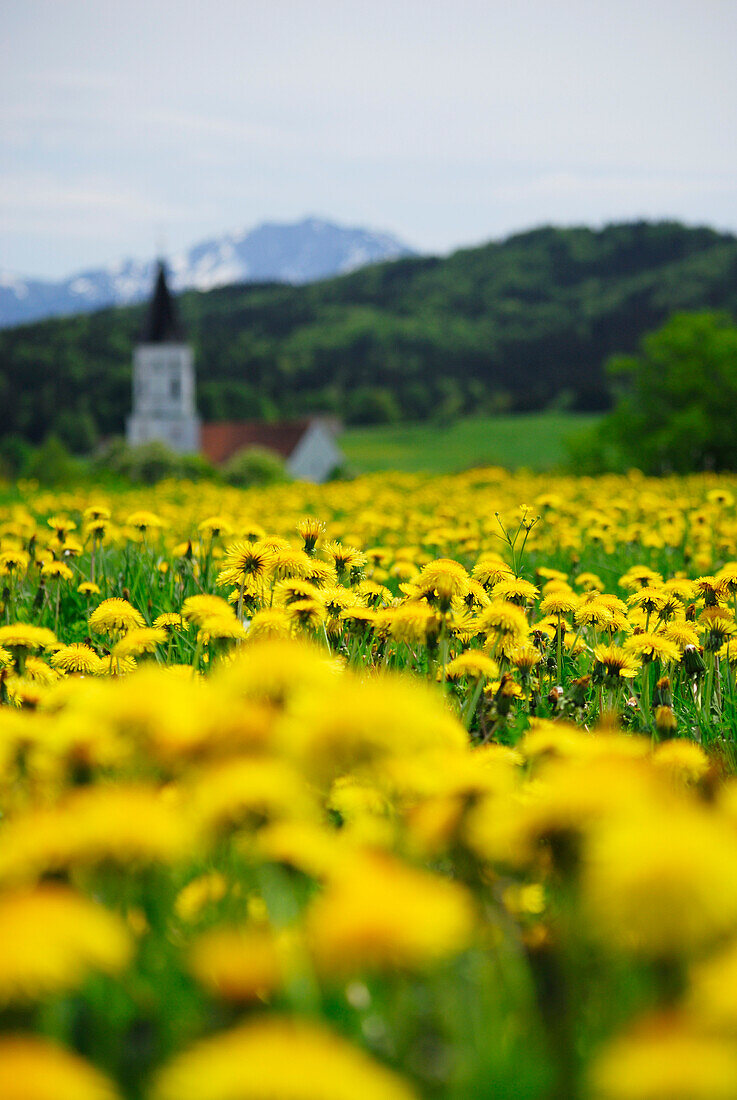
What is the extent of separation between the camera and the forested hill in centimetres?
9231

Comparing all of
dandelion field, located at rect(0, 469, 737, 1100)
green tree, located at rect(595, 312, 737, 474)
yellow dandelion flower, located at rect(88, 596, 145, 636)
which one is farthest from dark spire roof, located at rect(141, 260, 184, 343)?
dandelion field, located at rect(0, 469, 737, 1100)

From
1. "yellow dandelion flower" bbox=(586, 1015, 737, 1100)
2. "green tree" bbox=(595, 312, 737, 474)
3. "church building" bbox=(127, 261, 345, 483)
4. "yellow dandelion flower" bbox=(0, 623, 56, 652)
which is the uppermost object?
"church building" bbox=(127, 261, 345, 483)

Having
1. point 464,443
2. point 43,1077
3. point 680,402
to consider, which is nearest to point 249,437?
point 464,443

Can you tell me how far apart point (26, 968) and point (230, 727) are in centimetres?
38

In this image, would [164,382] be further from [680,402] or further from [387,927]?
[387,927]

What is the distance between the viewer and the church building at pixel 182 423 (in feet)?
235

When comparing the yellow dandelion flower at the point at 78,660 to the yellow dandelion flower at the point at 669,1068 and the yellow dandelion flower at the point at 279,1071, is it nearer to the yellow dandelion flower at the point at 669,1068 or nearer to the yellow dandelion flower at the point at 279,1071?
the yellow dandelion flower at the point at 279,1071

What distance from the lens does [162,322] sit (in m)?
72.4

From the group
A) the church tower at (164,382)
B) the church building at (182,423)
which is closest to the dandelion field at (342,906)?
the church building at (182,423)

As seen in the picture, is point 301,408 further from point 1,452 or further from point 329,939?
point 329,939

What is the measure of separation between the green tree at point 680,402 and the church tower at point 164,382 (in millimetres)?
54773

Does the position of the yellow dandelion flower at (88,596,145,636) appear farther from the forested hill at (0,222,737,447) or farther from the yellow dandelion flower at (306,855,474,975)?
the forested hill at (0,222,737,447)

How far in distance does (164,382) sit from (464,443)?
2513 centimetres

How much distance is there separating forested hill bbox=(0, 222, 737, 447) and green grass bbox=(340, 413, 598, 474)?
272 inches
